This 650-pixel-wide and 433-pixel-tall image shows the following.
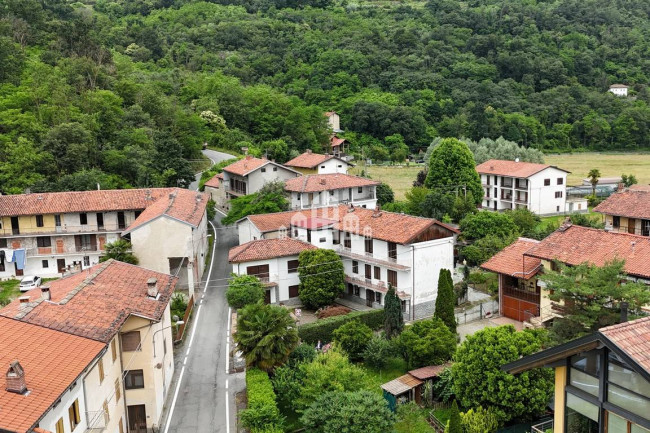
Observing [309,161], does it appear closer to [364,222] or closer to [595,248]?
[364,222]

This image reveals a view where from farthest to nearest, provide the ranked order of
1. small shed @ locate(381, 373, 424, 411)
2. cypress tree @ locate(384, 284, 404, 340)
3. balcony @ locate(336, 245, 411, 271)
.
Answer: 1. balcony @ locate(336, 245, 411, 271)
2. cypress tree @ locate(384, 284, 404, 340)
3. small shed @ locate(381, 373, 424, 411)

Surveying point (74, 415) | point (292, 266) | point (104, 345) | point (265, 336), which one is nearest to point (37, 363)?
point (74, 415)

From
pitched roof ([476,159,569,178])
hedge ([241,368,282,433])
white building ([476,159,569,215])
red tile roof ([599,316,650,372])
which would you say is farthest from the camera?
pitched roof ([476,159,569,178])

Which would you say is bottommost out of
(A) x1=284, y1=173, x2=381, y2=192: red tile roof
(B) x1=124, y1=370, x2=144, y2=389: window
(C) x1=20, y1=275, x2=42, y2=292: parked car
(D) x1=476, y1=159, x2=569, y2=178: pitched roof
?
(C) x1=20, y1=275, x2=42, y2=292: parked car

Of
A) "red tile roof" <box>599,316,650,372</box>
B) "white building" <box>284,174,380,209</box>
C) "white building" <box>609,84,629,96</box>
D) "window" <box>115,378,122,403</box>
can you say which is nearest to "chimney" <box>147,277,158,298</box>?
"window" <box>115,378,122,403</box>

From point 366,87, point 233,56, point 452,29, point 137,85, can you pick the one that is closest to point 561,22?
point 452,29

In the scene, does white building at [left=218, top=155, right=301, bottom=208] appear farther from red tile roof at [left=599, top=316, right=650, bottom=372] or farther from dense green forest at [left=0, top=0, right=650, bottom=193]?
red tile roof at [left=599, top=316, right=650, bottom=372]

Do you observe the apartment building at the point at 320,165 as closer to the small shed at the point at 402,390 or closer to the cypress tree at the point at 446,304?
the cypress tree at the point at 446,304
